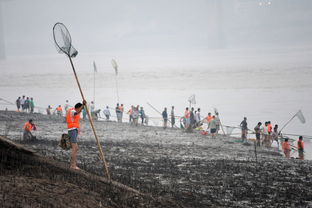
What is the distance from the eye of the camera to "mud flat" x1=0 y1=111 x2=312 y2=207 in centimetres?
862

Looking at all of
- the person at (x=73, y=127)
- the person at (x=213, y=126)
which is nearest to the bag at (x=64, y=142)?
the person at (x=73, y=127)

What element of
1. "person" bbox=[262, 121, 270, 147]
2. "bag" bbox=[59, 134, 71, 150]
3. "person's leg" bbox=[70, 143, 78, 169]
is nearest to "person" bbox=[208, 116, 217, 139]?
"person" bbox=[262, 121, 270, 147]

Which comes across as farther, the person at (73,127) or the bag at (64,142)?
the person at (73,127)

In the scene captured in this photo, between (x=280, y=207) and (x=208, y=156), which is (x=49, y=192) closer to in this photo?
(x=280, y=207)

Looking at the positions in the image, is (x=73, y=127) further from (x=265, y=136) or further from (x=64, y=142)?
(x=265, y=136)

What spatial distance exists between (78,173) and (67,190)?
5.91ft

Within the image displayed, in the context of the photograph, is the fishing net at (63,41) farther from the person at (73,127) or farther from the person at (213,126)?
the person at (213,126)

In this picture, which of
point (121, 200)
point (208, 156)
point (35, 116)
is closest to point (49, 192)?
point (121, 200)

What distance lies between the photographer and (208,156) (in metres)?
16.5

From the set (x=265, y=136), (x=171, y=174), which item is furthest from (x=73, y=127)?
(x=265, y=136)

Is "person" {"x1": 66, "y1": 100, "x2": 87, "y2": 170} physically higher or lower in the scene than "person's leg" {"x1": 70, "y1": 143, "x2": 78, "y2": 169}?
higher

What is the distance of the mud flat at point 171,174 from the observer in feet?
28.3

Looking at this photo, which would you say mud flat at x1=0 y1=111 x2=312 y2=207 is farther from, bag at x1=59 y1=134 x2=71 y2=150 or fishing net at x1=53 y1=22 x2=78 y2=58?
fishing net at x1=53 y1=22 x2=78 y2=58

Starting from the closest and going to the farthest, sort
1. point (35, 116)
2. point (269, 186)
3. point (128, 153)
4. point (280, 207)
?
point (280, 207) < point (269, 186) < point (128, 153) < point (35, 116)
